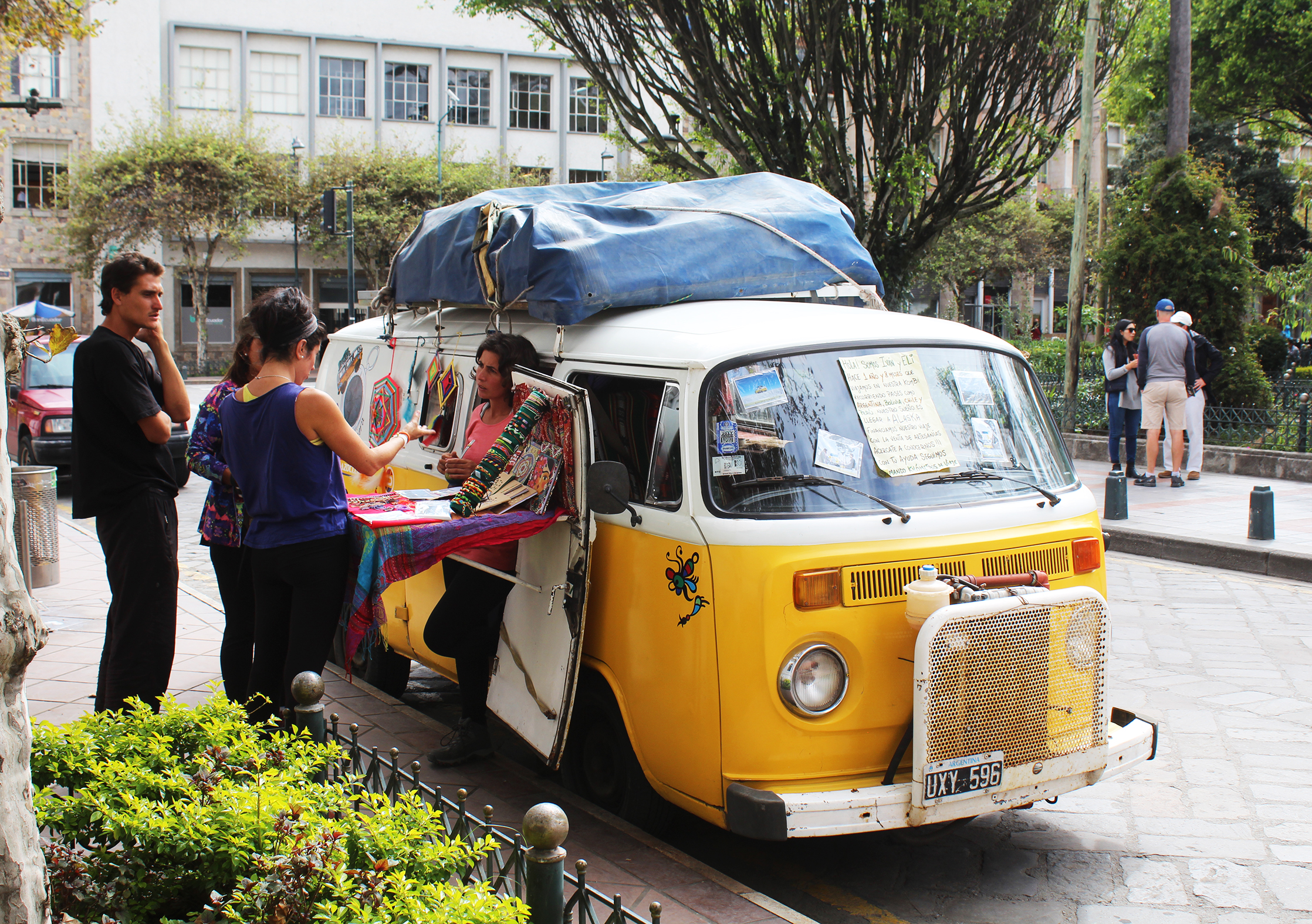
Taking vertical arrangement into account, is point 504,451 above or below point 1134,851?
above

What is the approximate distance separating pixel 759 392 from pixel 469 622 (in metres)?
1.67

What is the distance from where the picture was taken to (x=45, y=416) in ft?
45.6

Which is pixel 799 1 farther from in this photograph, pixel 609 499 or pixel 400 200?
pixel 400 200

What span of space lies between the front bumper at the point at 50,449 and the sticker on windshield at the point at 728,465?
12219 millimetres

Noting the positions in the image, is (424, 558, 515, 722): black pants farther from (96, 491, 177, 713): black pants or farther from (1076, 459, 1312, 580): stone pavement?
(1076, 459, 1312, 580): stone pavement

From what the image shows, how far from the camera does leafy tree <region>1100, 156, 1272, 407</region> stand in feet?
52.2

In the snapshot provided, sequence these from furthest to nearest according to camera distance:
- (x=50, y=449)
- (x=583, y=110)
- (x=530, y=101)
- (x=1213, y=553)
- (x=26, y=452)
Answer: (x=583, y=110)
(x=530, y=101)
(x=26, y=452)
(x=50, y=449)
(x=1213, y=553)

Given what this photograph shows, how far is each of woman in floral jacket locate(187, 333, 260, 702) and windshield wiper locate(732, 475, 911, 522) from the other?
2.33 meters

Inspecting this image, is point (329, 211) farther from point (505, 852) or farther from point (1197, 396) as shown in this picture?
point (505, 852)

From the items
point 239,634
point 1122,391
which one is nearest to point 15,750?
point 239,634

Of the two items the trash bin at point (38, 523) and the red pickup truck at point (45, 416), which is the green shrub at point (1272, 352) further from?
the trash bin at point (38, 523)

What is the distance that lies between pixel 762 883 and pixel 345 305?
1894 inches

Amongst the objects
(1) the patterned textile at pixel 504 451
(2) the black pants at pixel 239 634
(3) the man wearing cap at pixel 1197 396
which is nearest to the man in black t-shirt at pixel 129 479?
(2) the black pants at pixel 239 634

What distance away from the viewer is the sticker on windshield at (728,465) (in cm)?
395
